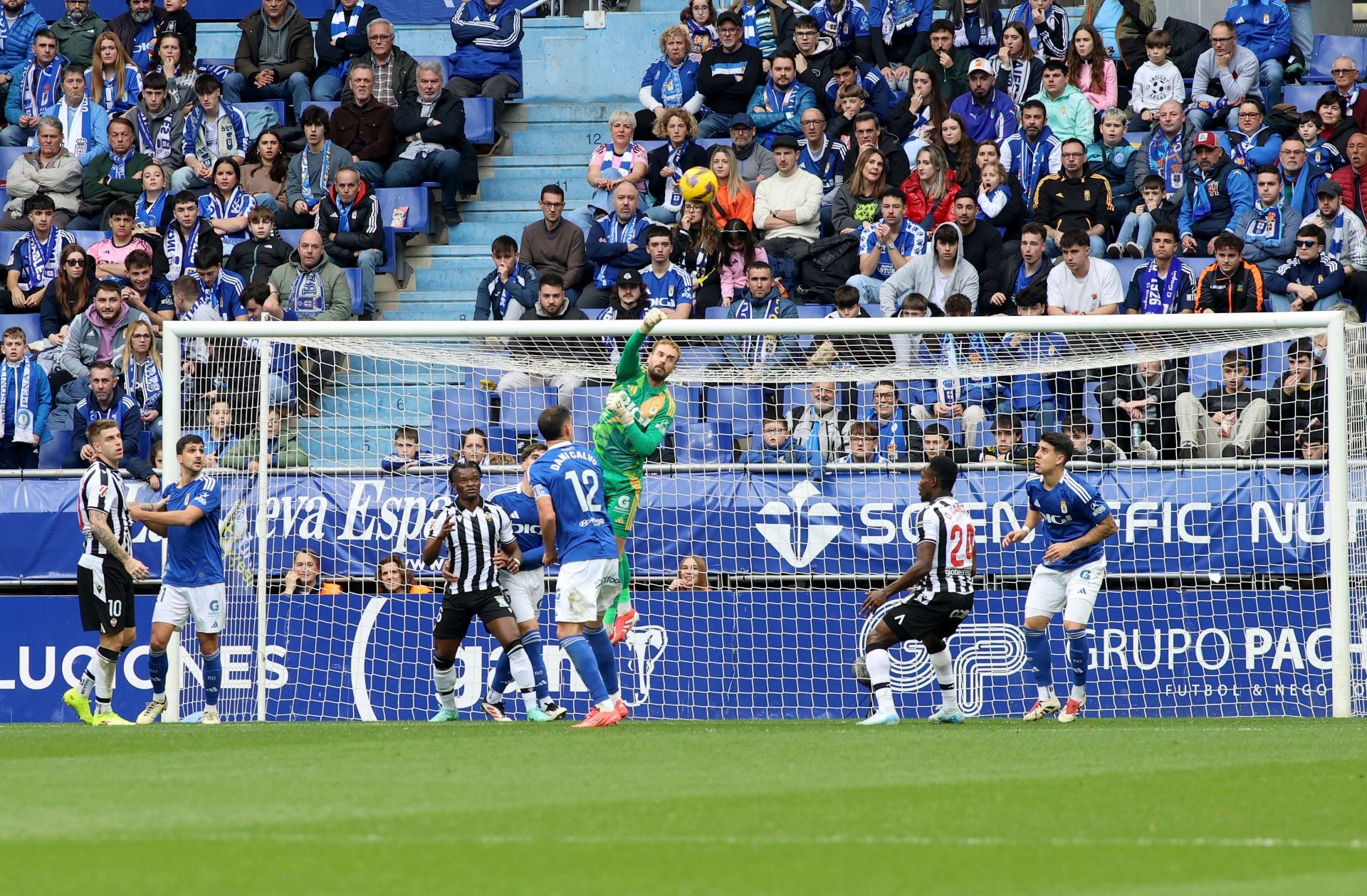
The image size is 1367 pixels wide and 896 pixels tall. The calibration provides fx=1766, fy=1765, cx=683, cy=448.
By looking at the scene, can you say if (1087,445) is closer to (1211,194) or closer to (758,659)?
(758,659)

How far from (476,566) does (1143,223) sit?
7575 millimetres

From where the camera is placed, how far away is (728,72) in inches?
728

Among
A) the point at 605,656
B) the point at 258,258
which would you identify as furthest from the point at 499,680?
the point at 258,258

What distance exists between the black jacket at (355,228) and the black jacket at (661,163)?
2.74 meters

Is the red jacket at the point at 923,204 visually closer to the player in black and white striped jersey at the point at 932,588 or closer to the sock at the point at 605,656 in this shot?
the player in black and white striped jersey at the point at 932,588

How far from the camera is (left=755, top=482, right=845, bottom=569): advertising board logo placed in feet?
46.2

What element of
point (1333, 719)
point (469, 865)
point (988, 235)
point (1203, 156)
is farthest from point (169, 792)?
point (1203, 156)

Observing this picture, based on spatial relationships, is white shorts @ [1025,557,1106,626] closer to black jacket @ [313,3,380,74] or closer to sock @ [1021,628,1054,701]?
sock @ [1021,628,1054,701]

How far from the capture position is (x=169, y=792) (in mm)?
7078

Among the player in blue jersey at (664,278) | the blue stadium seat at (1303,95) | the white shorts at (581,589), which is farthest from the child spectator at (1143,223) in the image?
the white shorts at (581,589)

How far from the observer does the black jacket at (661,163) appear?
58.1 feet

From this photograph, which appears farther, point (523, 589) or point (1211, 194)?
point (1211, 194)

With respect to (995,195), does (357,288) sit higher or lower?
lower

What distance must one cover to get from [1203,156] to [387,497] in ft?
27.2
